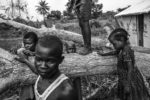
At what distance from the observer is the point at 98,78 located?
5.04 meters

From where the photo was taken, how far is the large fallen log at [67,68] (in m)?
3.26

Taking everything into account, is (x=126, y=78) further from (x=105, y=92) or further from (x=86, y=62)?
(x=105, y=92)

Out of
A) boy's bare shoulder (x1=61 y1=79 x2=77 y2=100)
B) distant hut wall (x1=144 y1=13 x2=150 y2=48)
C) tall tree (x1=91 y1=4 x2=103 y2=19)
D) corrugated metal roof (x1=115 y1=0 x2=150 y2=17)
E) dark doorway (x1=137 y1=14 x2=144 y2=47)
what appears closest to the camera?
boy's bare shoulder (x1=61 y1=79 x2=77 y2=100)

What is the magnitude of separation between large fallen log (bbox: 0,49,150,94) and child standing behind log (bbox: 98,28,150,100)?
31cm

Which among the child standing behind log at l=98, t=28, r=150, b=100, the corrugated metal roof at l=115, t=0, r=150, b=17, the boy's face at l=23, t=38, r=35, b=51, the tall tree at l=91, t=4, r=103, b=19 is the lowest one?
the child standing behind log at l=98, t=28, r=150, b=100

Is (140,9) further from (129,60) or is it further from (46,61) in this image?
(46,61)

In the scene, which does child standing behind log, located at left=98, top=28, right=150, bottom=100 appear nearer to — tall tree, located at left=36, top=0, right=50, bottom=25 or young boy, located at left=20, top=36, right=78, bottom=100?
young boy, located at left=20, top=36, right=78, bottom=100

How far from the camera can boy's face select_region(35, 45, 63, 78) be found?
1.62 m

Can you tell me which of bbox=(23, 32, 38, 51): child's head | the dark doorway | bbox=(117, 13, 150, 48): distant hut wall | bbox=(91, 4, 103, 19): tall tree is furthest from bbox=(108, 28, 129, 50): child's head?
bbox=(91, 4, 103, 19): tall tree

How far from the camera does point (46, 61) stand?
1646 mm

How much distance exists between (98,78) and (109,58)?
1.53 m

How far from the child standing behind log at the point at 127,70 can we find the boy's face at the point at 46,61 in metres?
1.79

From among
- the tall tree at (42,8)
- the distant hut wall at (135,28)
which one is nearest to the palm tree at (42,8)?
the tall tree at (42,8)

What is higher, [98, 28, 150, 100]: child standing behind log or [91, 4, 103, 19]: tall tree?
[91, 4, 103, 19]: tall tree
